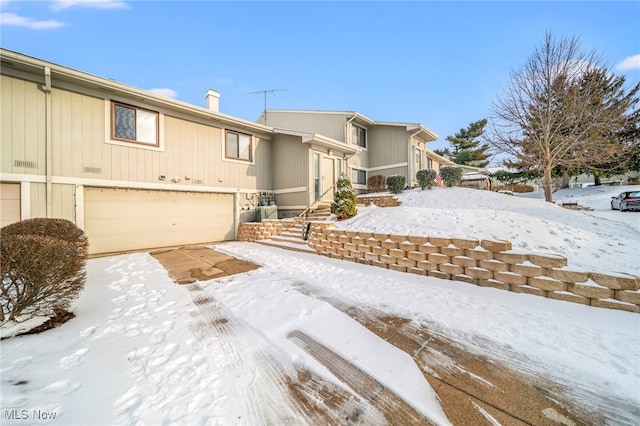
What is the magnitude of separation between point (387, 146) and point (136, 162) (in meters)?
12.7

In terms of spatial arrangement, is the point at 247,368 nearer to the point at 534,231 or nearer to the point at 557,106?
the point at 534,231

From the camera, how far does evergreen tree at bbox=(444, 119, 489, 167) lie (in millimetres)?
27734

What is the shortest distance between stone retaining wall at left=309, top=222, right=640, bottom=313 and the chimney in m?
8.36

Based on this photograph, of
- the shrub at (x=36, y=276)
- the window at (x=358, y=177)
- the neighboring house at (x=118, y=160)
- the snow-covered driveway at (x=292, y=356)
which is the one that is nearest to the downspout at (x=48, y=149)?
the neighboring house at (x=118, y=160)

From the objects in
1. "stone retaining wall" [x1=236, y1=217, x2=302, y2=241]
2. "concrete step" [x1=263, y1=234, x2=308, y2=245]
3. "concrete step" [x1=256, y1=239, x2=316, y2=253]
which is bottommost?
"concrete step" [x1=256, y1=239, x2=316, y2=253]

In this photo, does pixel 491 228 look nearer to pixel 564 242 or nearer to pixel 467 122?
pixel 564 242

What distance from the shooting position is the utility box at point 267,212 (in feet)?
34.5

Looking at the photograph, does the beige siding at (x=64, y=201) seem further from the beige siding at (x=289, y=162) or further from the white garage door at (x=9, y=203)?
the beige siding at (x=289, y=162)

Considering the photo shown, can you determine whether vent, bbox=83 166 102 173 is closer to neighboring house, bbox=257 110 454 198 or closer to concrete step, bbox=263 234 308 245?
concrete step, bbox=263 234 308 245

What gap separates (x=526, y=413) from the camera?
1.65 metres

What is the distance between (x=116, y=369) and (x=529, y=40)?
1771 cm

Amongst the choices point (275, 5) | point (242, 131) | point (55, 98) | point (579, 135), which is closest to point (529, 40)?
point (579, 135)

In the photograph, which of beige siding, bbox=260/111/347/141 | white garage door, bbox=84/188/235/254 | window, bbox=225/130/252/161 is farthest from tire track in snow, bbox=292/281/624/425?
beige siding, bbox=260/111/347/141

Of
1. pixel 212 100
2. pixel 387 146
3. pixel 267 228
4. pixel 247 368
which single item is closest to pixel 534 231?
pixel 247 368
